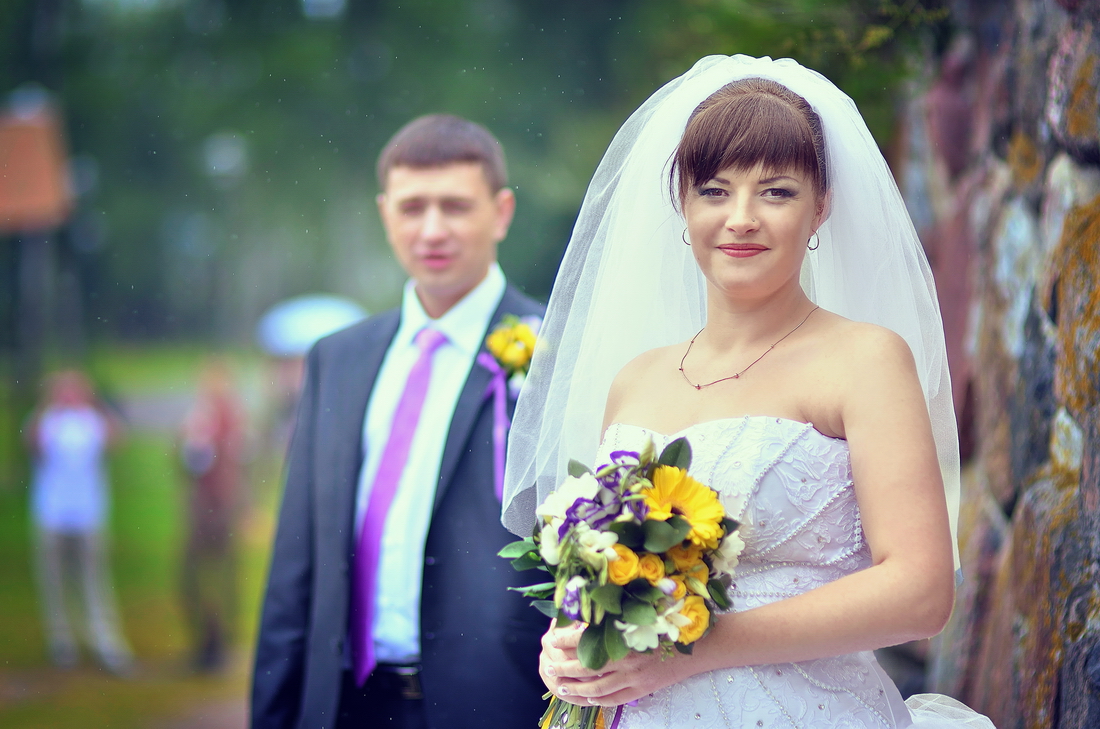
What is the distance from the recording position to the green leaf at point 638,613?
172cm

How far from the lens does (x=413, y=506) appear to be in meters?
3.07

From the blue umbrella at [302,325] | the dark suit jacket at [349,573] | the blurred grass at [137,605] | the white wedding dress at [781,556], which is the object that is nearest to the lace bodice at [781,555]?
the white wedding dress at [781,556]

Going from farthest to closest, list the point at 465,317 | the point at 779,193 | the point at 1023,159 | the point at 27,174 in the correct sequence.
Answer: the point at 27,174
the point at 1023,159
the point at 465,317
the point at 779,193

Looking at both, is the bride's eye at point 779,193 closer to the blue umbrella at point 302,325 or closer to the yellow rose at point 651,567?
the yellow rose at point 651,567

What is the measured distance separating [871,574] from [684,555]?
330 mm

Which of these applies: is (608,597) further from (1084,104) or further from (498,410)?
(1084,104)

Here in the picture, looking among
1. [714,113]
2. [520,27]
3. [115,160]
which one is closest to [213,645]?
[714,113]

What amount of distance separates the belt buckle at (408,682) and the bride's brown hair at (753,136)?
1.75 metres

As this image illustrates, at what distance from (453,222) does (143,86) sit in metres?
19.8

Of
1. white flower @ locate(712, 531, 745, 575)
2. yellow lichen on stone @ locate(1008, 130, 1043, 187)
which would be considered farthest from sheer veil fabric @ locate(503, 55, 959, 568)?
yellow lichen on stone @ locate(1008, 130, 1043, 187)

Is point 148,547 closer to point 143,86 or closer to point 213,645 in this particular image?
point 213,645

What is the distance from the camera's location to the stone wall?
244 cm

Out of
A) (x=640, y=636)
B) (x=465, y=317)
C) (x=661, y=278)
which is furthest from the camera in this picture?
(x=465, y=317)

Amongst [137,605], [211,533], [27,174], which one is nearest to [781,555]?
[211,533]
